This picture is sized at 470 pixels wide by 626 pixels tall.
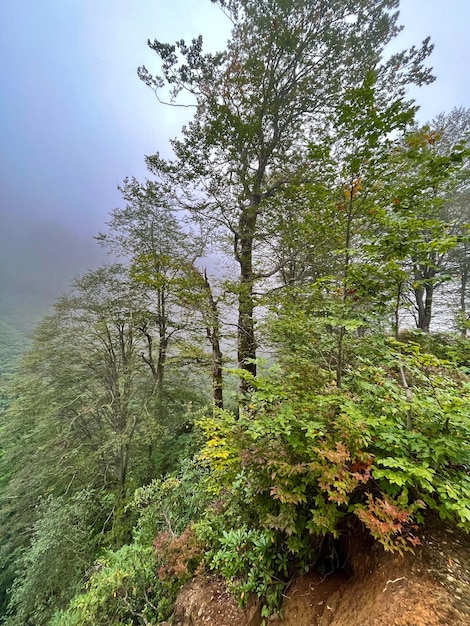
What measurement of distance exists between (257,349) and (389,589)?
4254mm

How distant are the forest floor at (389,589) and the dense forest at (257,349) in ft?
0.34

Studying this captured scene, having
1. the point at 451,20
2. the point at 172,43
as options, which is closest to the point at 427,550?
the point at 172,43

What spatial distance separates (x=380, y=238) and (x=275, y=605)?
2.63m

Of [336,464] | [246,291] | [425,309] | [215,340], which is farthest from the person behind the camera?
[425,309]

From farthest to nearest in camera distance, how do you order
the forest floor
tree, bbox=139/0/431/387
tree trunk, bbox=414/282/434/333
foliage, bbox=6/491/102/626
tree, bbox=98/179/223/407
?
tree trunk, bbox=414/282/434/333 → tree, bbox=98/179/223/407 → foliage, bbox=6/491/102/626 → tree, bbox=139/0/431/387 → the forest floor

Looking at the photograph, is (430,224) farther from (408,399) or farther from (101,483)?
(101,483)

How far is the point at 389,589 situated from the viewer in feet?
3.71

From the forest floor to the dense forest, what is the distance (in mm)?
103

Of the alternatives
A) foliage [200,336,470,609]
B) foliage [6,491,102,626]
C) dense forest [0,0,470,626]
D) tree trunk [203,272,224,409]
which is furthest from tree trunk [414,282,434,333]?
foliage [6,491,102,626]

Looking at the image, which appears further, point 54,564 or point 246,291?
point 246,291

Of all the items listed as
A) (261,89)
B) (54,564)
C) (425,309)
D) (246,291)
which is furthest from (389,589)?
(425,309)

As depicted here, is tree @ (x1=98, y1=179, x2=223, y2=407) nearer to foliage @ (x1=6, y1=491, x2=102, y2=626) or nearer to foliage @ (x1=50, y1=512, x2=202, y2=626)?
foliage @ (x1=6, y1=491, x2=102, y2=626)

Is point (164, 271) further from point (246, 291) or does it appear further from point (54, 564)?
point (54, 564)

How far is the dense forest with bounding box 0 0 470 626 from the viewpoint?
1425 mm
